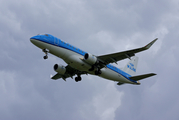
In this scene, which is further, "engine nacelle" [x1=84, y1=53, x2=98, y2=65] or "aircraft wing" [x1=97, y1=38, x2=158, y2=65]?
"engine nacelle" [x1=84, y1=53, x2=98, y2=65]

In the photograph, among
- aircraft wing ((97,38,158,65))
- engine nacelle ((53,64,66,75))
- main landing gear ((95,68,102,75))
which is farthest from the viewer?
engine nacelle ((53,64,66,75))

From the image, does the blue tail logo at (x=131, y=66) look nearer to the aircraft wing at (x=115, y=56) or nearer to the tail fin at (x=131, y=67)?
the tail fin at (x=131, y=67)

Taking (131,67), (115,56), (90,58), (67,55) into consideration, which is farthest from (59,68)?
(131,67)

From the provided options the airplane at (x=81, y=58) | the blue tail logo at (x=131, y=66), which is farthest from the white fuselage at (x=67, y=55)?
the blue tail logo at (x=131, y=66)

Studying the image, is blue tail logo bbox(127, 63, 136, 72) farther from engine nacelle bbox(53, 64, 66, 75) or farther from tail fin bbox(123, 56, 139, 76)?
engine nacelle bbox(53, 64, 66, 75)

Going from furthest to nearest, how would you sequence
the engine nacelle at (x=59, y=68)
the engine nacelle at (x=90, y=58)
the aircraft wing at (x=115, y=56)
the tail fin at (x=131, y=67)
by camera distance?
the tail fin at (x=131, y=67) < the engine nacelle at (x=59, y=68) < the engine nacelle at (x=90, y=58) < the aircraft wing at (x=115, y=56)

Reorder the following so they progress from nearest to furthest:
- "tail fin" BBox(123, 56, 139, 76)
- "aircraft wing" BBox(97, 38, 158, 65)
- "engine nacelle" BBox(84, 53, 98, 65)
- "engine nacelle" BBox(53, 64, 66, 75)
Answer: "aircraft wing" BBox(97, 38, 158, 65)
"engine nacelle" BBox(84, 53, 98, 65)
"engine nacelle" BBox(53, 64, 66, 75)
"tail fin" BBox(123, 56, 139, 76)

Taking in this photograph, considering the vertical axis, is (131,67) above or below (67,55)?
above

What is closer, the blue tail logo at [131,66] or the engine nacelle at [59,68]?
the engine nacelle at [59,68]

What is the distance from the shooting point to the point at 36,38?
30.5 meters

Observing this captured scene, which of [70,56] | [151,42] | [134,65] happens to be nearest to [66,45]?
[70,56]

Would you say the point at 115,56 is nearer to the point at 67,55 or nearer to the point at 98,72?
the point at 98,72

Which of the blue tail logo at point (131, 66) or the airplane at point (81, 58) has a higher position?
the blue tail logo at point (131, 66)

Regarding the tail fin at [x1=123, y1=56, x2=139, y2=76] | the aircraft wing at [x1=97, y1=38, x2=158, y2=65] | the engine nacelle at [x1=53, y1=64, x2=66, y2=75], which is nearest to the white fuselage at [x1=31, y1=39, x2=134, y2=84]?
the aircraft wing at [x1=97, y1=38, x2=158, y2=65]
